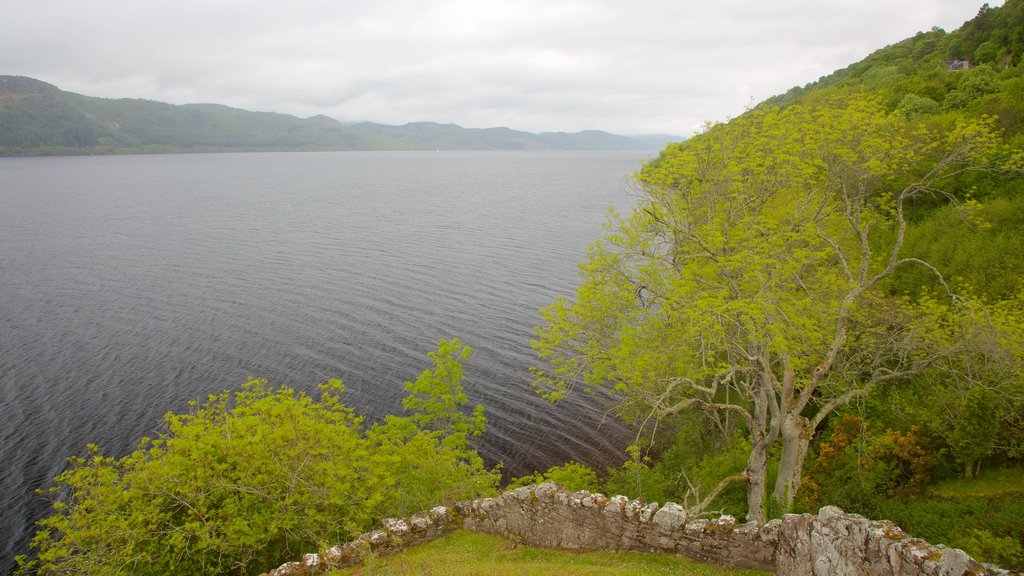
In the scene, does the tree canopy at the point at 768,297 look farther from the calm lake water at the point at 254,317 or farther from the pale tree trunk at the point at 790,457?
the calm lake water at the point at 254,317

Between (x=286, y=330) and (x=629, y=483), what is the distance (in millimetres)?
36763

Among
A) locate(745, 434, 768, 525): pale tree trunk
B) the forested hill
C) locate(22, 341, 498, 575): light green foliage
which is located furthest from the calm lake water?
the forested hill

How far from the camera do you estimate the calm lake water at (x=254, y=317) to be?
122 feet

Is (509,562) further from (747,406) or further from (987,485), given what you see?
(747,406)

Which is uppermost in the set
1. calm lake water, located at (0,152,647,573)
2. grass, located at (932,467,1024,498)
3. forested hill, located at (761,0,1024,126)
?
forested hill, located at (761,0,1024,126)

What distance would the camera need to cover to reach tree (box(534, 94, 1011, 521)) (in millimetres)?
20578

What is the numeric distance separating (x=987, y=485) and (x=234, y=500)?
26.4 metres

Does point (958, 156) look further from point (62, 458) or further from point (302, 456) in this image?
point (62, 458)

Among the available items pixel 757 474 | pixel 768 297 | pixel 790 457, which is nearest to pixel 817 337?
pixel 768 297

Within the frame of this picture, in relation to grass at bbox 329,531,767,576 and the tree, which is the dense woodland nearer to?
the tree

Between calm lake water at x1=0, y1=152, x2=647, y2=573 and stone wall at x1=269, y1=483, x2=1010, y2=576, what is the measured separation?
16.9 m

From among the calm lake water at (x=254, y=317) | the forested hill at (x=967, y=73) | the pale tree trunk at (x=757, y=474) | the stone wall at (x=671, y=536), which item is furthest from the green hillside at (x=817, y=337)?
the calm lake water at (x=254, y=317)

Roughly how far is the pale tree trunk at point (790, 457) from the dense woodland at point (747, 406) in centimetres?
8

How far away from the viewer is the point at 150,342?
158 ft
